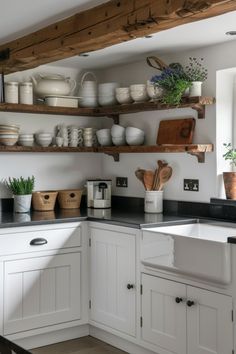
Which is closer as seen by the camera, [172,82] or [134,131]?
[172,82]

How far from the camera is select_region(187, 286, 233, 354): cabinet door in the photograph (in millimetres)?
3025

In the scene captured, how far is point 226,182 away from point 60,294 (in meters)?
1.41

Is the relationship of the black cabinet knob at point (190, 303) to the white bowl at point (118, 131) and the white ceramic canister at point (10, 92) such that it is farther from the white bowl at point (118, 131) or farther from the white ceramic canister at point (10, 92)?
the white ceramic canister at point (10, 92)

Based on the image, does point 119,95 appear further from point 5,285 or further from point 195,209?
point 5,285

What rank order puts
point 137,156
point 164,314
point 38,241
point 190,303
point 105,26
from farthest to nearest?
point 137,156 < point 38,241 < point 164,314 < point 190,303 < point 105,26

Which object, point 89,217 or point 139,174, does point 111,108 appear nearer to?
point 139,174

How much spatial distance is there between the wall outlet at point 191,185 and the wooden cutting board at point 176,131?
0.96 ft

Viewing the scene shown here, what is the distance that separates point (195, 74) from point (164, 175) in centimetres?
81

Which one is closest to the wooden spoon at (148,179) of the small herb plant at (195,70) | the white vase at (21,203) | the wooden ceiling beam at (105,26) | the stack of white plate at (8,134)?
the small herb plant at (195,70)

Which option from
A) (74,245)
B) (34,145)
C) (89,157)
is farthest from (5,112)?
(74,245)

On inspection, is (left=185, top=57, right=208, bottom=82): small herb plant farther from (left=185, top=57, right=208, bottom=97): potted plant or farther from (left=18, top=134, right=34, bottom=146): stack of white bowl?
(left=18, top=134, right=34, bottom=146): stack of white bowl

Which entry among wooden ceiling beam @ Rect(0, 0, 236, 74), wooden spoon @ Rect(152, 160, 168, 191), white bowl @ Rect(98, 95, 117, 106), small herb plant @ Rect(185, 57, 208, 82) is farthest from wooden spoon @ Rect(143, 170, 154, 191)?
wooden ceiling beam @ Rect(0, 0, 236, 74)

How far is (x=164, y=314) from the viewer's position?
3434 mm

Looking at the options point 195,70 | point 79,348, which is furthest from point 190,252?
point 195,70
